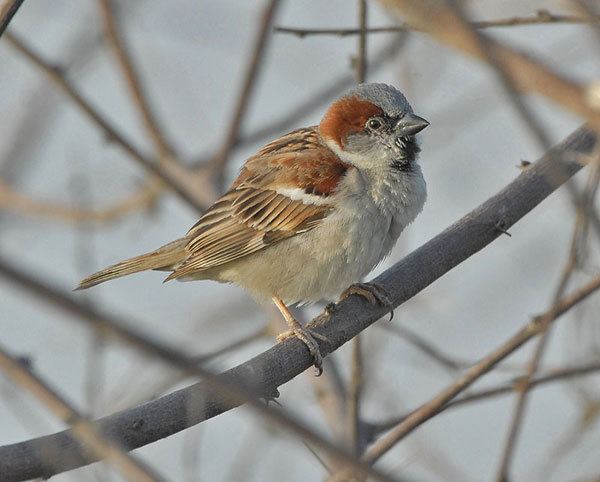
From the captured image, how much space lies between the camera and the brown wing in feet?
13.8

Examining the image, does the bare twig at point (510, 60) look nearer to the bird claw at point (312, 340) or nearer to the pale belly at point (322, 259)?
the bird claw at point (312, 340)

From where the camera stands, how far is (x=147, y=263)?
4.50 metres

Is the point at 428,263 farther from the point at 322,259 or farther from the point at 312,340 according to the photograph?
the point at 322,259

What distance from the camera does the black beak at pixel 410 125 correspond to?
4.23 meters

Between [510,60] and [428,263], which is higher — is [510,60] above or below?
below

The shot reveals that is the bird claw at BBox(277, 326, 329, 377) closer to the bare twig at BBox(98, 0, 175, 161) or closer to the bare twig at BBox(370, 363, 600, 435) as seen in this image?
the bare twig at BBox(370, 363, 600, 435)

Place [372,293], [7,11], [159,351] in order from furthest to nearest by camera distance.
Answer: [372,293] → [7,11] → [159,351]

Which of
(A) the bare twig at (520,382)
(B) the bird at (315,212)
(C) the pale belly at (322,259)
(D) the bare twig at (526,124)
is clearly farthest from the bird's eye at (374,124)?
(D) the bare twig at (526,124)

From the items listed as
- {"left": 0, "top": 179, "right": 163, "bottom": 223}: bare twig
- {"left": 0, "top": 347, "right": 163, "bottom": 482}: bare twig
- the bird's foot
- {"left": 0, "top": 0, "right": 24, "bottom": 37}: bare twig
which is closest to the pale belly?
the bird's foot

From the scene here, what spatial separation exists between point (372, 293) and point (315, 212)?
63 cm

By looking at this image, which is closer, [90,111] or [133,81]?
[90,111]

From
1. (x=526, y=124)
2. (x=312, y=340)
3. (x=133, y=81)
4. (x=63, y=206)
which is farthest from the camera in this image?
(x=63, y=206)

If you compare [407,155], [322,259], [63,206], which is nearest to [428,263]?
[322,259]

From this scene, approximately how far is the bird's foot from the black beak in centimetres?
80
